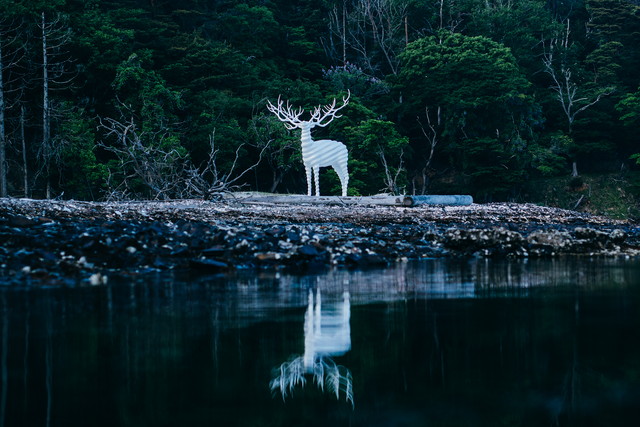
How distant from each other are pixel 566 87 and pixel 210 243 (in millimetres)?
31352

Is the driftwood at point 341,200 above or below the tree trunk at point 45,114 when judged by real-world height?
below

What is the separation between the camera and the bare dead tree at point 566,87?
3244cm

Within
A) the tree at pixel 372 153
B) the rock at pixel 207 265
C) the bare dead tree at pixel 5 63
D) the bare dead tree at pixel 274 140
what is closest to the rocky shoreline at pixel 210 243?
the rock at pixel 207 265

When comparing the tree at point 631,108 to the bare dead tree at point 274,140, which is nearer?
the bare dead tree at point 274,140

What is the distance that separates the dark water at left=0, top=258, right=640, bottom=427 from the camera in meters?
1.76

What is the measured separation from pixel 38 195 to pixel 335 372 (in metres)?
22.1

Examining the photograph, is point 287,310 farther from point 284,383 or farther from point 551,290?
point 551,290

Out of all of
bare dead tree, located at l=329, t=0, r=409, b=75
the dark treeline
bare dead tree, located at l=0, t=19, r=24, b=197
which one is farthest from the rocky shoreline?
bare dead tree, located at l=329, t=0, r=409, b=75

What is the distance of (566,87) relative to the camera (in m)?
34.5

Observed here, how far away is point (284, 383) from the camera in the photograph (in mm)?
2029

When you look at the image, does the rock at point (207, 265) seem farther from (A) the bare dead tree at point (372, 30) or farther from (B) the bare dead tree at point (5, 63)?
(A) the bare dead tree at point (372, 30)

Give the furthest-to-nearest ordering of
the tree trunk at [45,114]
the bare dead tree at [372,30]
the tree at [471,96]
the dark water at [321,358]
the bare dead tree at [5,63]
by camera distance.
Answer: the bare dead tree at [372,30] → the tree at [471,96] → the tree trunk at [45,114] → the bare dead tree at [5,63] → the dark water at [321,358]

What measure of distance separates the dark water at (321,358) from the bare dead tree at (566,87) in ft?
100.0

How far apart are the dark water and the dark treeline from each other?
1133 cm
